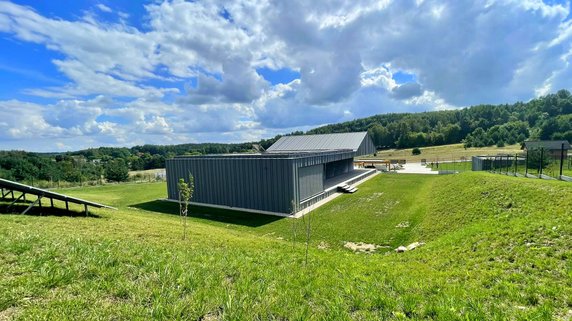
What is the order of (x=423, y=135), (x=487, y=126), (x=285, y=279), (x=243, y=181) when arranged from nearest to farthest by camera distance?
(x=285, y=279), (x=243, y=181), (x=423, y=135), (x=487, y=126)

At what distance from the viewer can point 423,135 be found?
9306cm

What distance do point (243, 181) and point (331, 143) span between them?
62.7ft

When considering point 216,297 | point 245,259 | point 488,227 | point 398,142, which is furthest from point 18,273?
point 398,142

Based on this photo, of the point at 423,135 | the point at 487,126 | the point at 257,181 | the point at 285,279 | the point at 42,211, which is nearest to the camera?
the point at 285,279

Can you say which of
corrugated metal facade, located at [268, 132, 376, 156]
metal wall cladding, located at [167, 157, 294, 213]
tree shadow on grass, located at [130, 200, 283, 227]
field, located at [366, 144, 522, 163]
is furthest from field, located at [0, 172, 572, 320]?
field, located at [366, 144, 522, 163]

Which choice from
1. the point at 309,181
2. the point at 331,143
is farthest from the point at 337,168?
the point at 309,181

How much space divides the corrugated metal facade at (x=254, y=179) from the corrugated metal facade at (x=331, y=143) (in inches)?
465

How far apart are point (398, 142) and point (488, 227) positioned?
96370 mm

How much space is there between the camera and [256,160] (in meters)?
18.8

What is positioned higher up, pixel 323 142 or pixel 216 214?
pixel 323 142

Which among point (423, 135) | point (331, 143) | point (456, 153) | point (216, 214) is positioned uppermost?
point (423, 135)

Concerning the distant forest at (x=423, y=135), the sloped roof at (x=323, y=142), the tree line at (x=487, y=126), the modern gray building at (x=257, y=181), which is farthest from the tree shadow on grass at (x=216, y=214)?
the tree line at (x=487, y=126)

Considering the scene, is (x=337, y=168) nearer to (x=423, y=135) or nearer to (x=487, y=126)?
(x=423, y=135)

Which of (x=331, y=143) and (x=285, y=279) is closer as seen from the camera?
(x=285, y=279)
